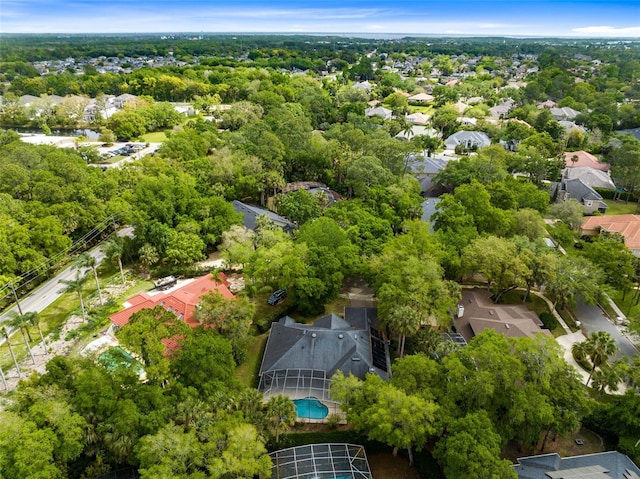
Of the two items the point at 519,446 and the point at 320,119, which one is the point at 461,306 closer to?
the point at 519,446

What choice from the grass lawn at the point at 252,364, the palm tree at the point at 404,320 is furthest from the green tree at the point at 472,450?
the grass lawn at the point at 252,364

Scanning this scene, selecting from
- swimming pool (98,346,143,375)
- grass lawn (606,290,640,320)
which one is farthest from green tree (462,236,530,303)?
swimming pool (98,346,143,375)

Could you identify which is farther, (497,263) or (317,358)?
(497,263)

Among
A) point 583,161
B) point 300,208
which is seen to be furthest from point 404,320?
point 583,161

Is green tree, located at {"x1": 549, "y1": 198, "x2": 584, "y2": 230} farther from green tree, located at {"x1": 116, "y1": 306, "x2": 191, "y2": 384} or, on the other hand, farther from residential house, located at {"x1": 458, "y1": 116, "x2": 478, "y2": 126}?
residential house, located at {"x1": 458, "y1": 116, "x2": 478, "y2": 126}

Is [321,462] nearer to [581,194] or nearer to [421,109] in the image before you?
[581,194]

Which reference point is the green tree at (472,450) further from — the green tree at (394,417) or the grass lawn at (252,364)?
the grass lawn at (252,364)
